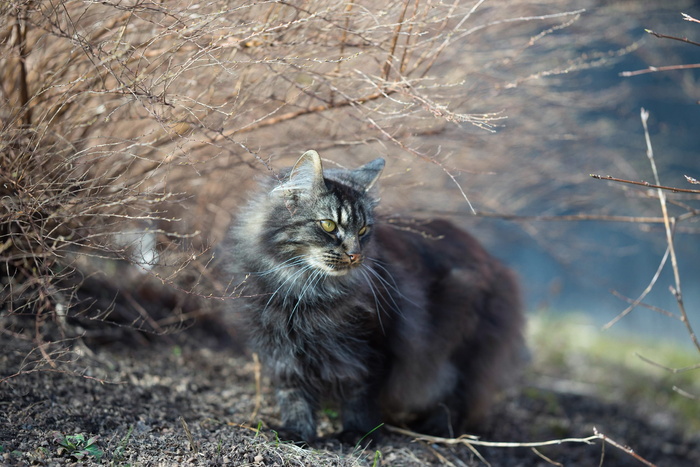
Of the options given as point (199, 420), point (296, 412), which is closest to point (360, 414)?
point (296, 412)

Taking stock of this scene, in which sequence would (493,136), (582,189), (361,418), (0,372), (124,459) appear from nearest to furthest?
(124,459) < (0,372) < (361,418) < (493,136) < (582,189)

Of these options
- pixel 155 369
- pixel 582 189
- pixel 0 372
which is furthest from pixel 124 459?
pixel 582 189

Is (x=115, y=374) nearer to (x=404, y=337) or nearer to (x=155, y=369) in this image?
(x=155, y=369)

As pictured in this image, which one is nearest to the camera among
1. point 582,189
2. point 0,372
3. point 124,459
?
point 124,459

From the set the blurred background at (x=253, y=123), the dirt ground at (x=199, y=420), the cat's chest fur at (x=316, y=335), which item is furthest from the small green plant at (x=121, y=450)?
the cat's chest fur at (x=316, y=335)

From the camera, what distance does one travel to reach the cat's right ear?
2.93 m

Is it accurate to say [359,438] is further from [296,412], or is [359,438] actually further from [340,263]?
[340,263]

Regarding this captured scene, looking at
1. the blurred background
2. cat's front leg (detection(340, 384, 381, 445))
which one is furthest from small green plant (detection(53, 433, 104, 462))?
cat's front leg (detection(340, 384, 381, 445))

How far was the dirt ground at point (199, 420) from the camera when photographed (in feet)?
8.99

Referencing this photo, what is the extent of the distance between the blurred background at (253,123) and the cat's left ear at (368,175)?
15 centimetres

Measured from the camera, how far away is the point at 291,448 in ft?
9.70

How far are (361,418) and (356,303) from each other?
70cm

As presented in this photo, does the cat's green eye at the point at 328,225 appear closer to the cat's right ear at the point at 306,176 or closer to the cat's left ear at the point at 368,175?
the cat's right ear at the point at 306,176

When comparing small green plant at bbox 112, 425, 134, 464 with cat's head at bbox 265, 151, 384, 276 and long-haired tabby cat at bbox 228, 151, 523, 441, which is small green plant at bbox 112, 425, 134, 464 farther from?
cat's head at bbox 265, 151, 384, 276
